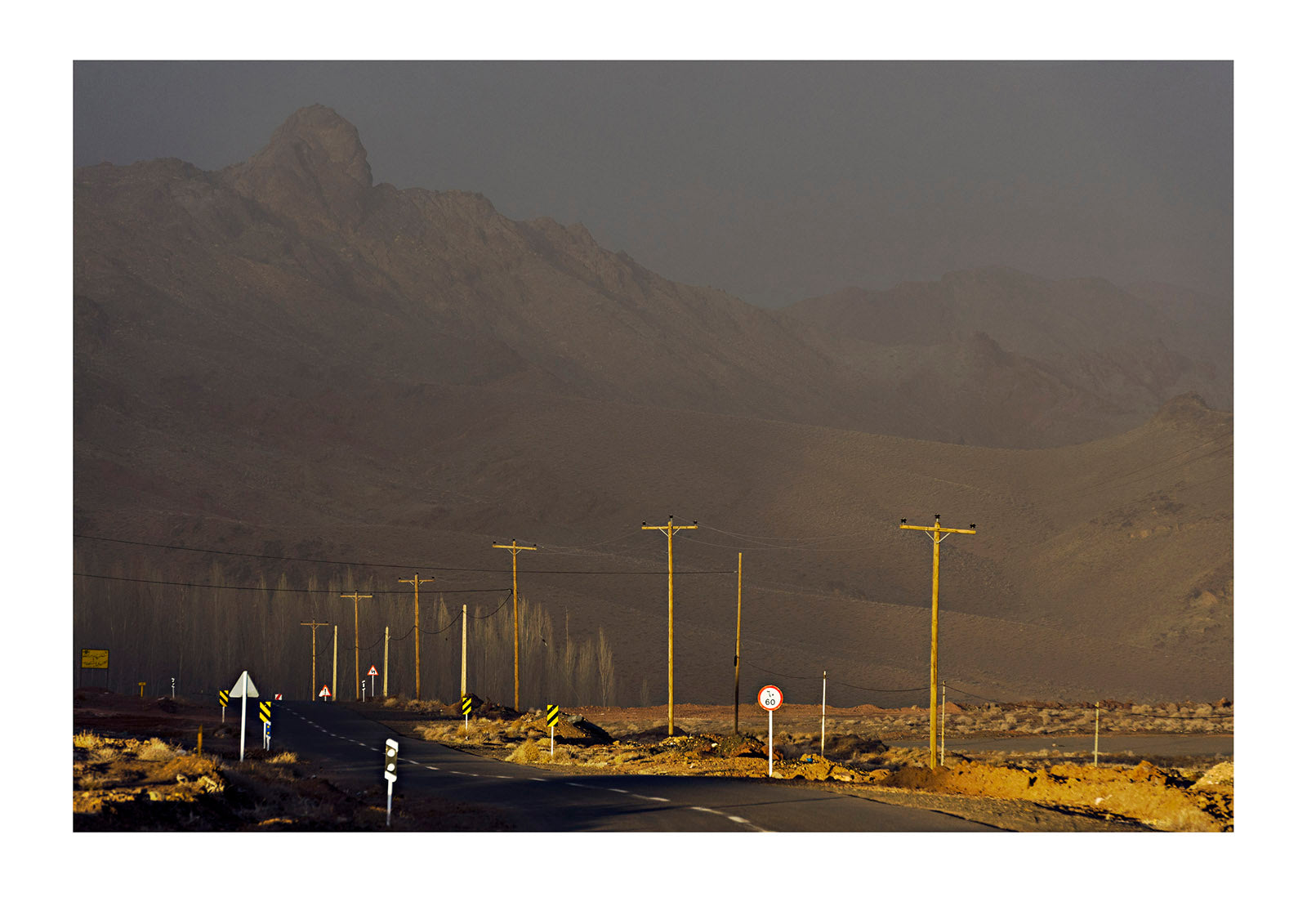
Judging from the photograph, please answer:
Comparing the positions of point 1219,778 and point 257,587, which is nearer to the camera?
point 1219,778

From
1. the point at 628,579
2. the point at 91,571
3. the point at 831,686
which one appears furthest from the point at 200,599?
the point at 831,686

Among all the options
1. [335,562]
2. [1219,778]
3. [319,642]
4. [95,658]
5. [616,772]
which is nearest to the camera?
[1219,778]

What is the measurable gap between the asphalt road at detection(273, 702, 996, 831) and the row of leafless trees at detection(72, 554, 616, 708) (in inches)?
2783

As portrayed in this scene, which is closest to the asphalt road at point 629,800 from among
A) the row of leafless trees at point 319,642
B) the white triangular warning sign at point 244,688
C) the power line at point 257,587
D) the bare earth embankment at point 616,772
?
the bare earth embankment at point 616,772

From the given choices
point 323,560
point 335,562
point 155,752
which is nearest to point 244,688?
point 155,752

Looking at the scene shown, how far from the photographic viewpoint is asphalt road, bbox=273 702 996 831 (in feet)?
78.8

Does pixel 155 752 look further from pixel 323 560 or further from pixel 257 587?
pixel 323 560

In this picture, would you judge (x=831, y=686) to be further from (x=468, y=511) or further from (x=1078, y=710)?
(x=468, y=511)

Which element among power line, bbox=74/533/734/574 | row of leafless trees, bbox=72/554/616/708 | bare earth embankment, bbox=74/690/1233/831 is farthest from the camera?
power line, bbox=74/533/734/574

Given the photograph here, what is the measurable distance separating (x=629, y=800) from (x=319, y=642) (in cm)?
10321

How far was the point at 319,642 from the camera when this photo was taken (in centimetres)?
12612

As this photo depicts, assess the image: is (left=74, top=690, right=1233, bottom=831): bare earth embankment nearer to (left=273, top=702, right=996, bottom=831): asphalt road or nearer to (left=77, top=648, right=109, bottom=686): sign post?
(left=273, top=702, right=996, bottom=831): asphalt road

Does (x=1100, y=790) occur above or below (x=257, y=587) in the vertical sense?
above

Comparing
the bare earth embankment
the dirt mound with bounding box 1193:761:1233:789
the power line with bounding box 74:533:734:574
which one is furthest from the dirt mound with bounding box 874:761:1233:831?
the power line with bounding box 74:533:734:574
